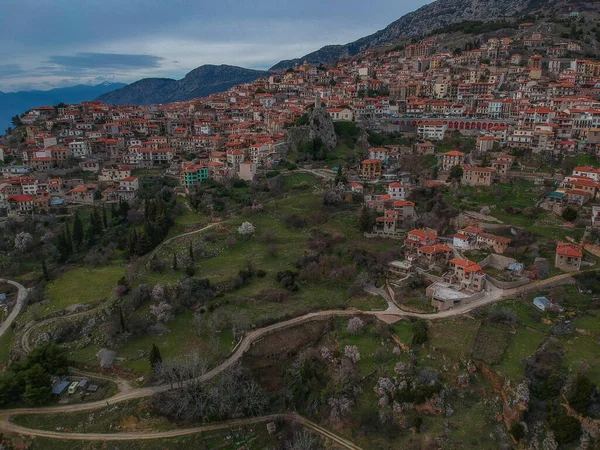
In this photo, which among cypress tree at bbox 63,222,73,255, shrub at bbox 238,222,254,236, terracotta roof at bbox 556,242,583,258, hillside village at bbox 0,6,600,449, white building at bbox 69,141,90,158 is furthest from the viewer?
white building at bbox 69,141,90,158

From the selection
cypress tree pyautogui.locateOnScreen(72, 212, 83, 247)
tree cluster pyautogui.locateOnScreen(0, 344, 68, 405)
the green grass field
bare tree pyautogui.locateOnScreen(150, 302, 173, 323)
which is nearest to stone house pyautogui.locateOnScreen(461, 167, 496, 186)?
bare tree pyautogui.locateOnScreen(150, 302, 173, 323)

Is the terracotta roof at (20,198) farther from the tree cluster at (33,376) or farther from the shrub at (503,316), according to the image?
the shrub at (503,316)

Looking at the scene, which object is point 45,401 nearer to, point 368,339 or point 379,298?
point 368,339

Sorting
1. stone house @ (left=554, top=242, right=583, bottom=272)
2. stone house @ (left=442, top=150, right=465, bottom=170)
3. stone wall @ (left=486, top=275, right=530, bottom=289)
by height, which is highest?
stone house @ (left=442, top=150, right=465, bottom=170)

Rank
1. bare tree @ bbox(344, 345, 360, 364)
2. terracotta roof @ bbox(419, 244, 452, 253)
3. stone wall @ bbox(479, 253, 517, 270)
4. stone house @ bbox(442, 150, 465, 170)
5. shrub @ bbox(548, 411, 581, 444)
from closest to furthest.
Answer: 1. shrub @ bbox(548, 411, 581, 444)
2. bare tree @ bbox(344, 345, 360, 364)
3. stone wall @ bbox(479, 253, 517, 270)
4. terracotta roof @ bbox(419, 244, 452, 253)
5. stone house @ bbox(442, 150, 465, 170)

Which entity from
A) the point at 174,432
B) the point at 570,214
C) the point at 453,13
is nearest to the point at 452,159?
the point at 570,214

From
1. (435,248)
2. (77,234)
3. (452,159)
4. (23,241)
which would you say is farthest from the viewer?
(452,159)

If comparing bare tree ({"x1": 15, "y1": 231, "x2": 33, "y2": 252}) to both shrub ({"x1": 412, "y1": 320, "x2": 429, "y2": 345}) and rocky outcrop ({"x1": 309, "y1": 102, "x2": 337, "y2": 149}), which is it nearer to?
rocky outcrop ({"x1": 309, "y1": 102, "x2": 337, "y2": 149})

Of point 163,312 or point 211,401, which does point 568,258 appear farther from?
point 163,312
